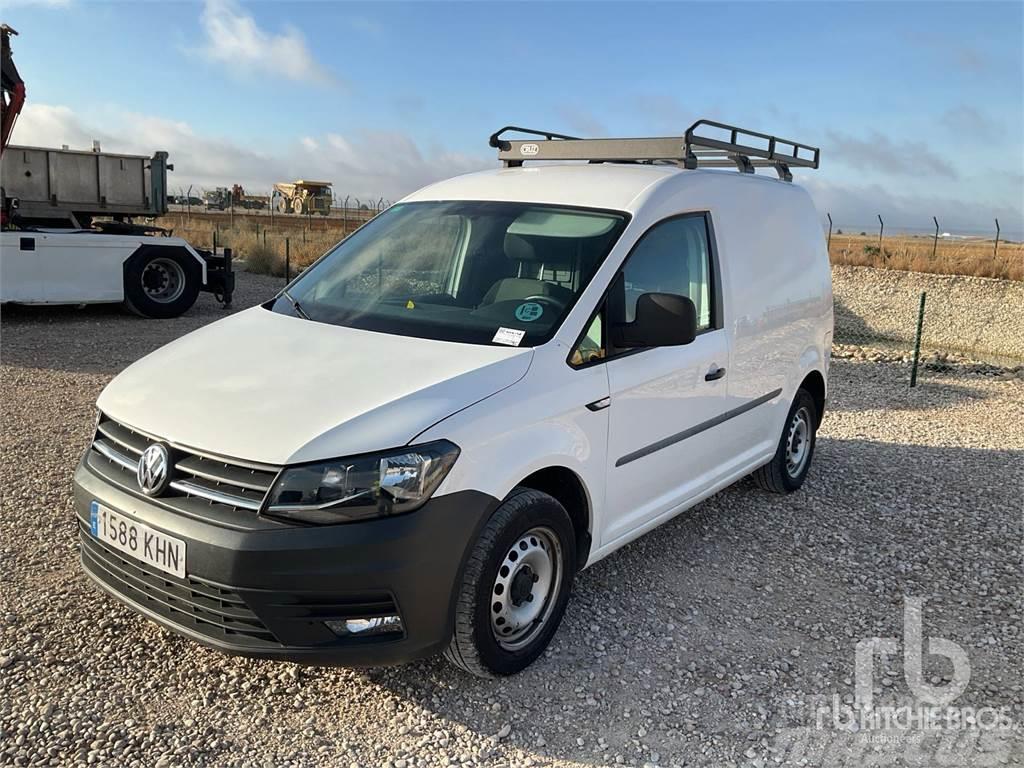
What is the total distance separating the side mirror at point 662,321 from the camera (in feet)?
11.7

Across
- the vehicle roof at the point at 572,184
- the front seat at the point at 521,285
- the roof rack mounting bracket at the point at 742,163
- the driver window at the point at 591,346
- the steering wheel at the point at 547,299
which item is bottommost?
the driver window at the point at 591,346

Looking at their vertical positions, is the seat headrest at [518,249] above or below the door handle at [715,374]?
above

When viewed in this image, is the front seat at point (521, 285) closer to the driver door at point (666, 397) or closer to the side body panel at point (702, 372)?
the side body panel at point (702, 372)

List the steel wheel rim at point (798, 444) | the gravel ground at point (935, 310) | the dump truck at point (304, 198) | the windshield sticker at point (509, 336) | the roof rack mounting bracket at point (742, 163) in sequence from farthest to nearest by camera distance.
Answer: the dump truck at point (304, 198) → the gravel ground at point (935, 310) → the steel wheel rim at point (798, 444) → the roof rack mounting bracket at point (742, 163) → the windshield sticker at point (509, 336)

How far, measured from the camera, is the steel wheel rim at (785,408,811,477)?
5875 millimetres

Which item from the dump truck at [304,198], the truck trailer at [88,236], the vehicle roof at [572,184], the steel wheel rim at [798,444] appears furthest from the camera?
the dump truck at [304,198]

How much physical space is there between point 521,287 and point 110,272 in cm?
1126

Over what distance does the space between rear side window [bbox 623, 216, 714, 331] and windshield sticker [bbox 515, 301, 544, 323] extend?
430mm

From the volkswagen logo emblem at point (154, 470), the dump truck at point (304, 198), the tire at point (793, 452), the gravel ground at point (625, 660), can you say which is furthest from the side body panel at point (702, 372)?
the dump truck at point (304, 198)

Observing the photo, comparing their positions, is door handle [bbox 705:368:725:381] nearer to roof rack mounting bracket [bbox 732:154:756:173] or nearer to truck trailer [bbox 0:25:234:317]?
roof rack mounting bracket [bbox 732:154:756:173]

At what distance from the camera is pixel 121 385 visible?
11.5 feet

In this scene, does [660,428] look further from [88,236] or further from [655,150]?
[88,236]

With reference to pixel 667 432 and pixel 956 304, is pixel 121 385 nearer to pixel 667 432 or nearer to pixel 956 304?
pixel 667 432

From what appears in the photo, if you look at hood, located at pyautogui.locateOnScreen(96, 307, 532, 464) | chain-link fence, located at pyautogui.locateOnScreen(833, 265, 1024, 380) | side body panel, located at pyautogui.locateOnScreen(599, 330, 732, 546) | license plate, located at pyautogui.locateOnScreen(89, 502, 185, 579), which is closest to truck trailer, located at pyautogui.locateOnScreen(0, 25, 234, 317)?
hood, located at pyautogui.locateOnScreen(96, 307, 532, 464)
